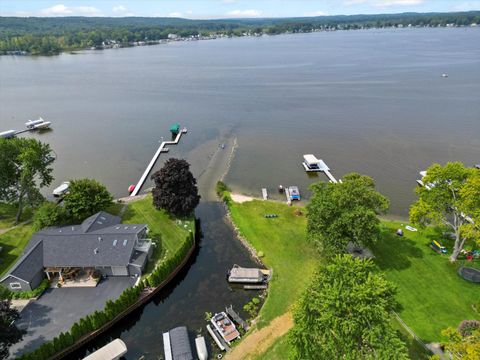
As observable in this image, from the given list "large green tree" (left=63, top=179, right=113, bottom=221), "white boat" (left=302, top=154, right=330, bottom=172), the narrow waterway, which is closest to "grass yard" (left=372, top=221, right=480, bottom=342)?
the narrow waterway

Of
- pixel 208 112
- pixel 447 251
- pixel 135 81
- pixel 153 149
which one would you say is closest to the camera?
pixel 447 251

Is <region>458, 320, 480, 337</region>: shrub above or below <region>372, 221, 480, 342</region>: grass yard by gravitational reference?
above

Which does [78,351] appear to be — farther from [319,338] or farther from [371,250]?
[371,250]

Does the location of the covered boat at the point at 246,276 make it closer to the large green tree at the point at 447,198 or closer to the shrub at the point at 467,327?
the large green tree at the point at 447,198

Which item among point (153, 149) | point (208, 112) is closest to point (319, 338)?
point (153, 149)

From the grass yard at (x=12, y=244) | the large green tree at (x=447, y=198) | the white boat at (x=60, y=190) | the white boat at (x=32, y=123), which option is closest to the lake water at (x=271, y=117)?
the white boat at (x=32, y=123)

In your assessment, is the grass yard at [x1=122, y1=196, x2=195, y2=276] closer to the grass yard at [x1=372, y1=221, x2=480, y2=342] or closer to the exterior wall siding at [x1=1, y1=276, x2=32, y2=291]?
the exterior wall siding at [x1=1, y1=276, x2=32, y2=291]

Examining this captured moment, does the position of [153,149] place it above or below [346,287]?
below
